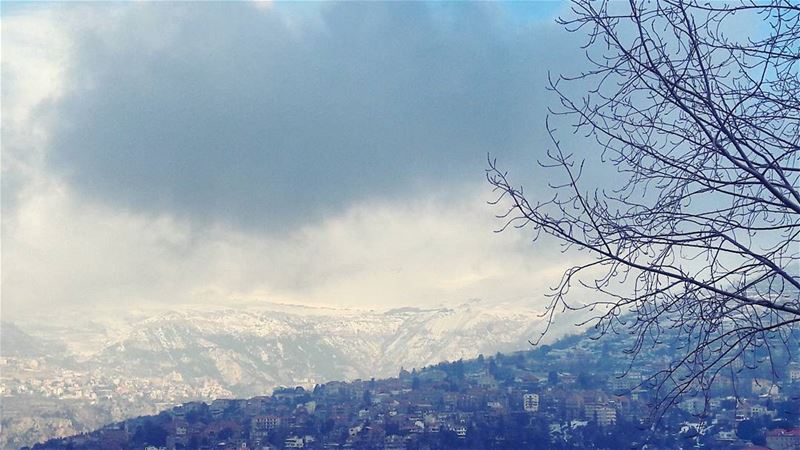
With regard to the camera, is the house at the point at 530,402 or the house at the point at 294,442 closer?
the house at the point at 294,442

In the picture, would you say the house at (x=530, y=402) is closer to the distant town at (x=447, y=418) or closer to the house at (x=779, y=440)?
the distant town at (x=447, y=418)

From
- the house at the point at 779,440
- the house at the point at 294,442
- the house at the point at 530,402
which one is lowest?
the house at the point at 779,440

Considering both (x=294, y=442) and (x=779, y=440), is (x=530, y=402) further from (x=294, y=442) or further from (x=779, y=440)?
(x=779, y=440)

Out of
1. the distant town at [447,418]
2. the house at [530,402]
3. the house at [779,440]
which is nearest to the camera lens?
the house at [779,440]

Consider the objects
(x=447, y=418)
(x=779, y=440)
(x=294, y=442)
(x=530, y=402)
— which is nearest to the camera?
(x=779, y=440)

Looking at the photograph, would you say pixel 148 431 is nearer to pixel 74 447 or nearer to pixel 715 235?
pixel 74 447

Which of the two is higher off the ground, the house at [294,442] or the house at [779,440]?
the house at [294,442]

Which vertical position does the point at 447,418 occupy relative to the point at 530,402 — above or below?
below

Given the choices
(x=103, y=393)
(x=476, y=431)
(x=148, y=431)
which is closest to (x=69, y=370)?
(x=103, y=393)

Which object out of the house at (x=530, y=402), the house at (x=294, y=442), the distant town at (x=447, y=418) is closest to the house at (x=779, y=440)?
the distant town at (x=447, y=418)

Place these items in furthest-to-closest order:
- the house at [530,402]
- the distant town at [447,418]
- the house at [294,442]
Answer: the house at [530,402], the house at [294,442], the distant town at [447,418]

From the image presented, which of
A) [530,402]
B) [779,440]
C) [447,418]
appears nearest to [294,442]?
[447,418]

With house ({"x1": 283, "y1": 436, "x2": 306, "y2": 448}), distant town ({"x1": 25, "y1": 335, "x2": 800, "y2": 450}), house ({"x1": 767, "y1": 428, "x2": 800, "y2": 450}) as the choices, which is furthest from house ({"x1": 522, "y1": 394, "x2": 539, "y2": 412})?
house ({"x1": 767, "y1": 428, "x2": 800, "y2": 450})

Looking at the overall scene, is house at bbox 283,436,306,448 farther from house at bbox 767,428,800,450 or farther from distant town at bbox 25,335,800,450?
house at bbox 767,428,800,450
